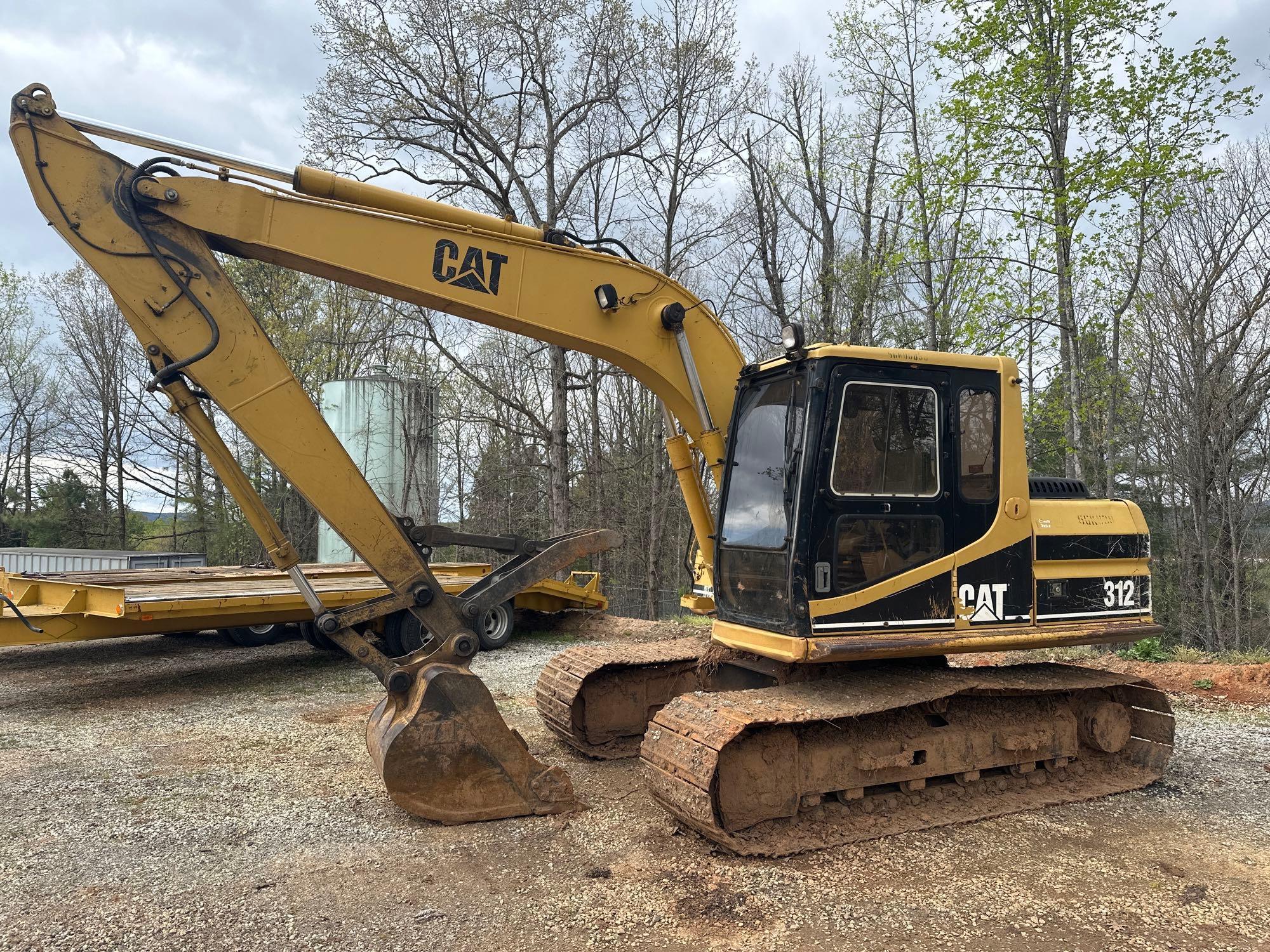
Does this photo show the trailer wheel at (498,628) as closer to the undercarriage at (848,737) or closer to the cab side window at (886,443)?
the undercarriage at (848,737)

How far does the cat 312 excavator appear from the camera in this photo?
15.3ft

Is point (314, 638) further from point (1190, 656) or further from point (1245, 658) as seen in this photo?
point (1245, 658)

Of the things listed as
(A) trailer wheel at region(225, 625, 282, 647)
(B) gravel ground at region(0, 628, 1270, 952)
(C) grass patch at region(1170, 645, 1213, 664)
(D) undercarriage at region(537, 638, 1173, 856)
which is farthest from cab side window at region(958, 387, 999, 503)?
(A) trailer wheel at region(225, 625, 282, 647)

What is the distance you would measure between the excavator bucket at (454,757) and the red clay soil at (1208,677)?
579 cm

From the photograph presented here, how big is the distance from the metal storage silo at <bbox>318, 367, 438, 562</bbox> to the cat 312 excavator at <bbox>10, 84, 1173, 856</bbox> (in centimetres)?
1280

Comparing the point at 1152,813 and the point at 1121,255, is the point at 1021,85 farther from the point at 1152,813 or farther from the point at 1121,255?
the point at 1152,813

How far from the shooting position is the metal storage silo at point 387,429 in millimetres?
17562

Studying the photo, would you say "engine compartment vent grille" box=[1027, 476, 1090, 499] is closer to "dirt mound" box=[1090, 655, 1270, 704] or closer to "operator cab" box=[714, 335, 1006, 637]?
"operator cab" box=[714, 335, 1006, 637]

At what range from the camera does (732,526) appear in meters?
5.43

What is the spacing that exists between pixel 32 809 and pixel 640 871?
378 cm

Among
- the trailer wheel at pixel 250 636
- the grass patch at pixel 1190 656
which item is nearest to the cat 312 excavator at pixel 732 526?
the grass patch at pixel 1190 656

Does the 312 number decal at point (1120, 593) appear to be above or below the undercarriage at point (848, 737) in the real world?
above

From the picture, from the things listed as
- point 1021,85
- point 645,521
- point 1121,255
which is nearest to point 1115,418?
point 1121,255

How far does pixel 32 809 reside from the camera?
523 centimetres
